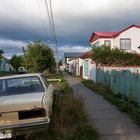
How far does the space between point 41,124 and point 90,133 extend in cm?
146

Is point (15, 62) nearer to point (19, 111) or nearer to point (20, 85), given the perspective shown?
point (20, 85)

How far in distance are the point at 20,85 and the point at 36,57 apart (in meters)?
28.5

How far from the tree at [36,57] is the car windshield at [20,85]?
92.1 feet

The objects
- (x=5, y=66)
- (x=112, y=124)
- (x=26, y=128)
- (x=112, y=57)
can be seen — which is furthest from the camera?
(x=5, y=66)

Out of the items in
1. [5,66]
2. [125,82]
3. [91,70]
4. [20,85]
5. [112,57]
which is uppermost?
[112,57]

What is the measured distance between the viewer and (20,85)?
7.79m

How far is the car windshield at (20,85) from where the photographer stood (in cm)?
737

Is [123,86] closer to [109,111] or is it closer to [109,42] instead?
[109,111]

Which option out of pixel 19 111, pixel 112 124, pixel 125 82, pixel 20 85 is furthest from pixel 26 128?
pixel 125 82

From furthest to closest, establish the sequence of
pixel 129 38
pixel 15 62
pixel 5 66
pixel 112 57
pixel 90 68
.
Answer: pixel 15 62 → pixel 5 66 → pixel 129 38 → pixel 90 68 → pixel 112 57

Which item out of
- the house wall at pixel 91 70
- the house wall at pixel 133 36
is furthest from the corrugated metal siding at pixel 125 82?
the house wall at pixel 133 36

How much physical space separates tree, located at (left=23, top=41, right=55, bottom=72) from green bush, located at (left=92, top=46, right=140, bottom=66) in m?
12.4

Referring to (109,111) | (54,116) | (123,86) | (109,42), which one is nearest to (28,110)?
(54,116)

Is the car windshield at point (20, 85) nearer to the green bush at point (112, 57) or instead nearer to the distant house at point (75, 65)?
the green bush at point (112, 57)
